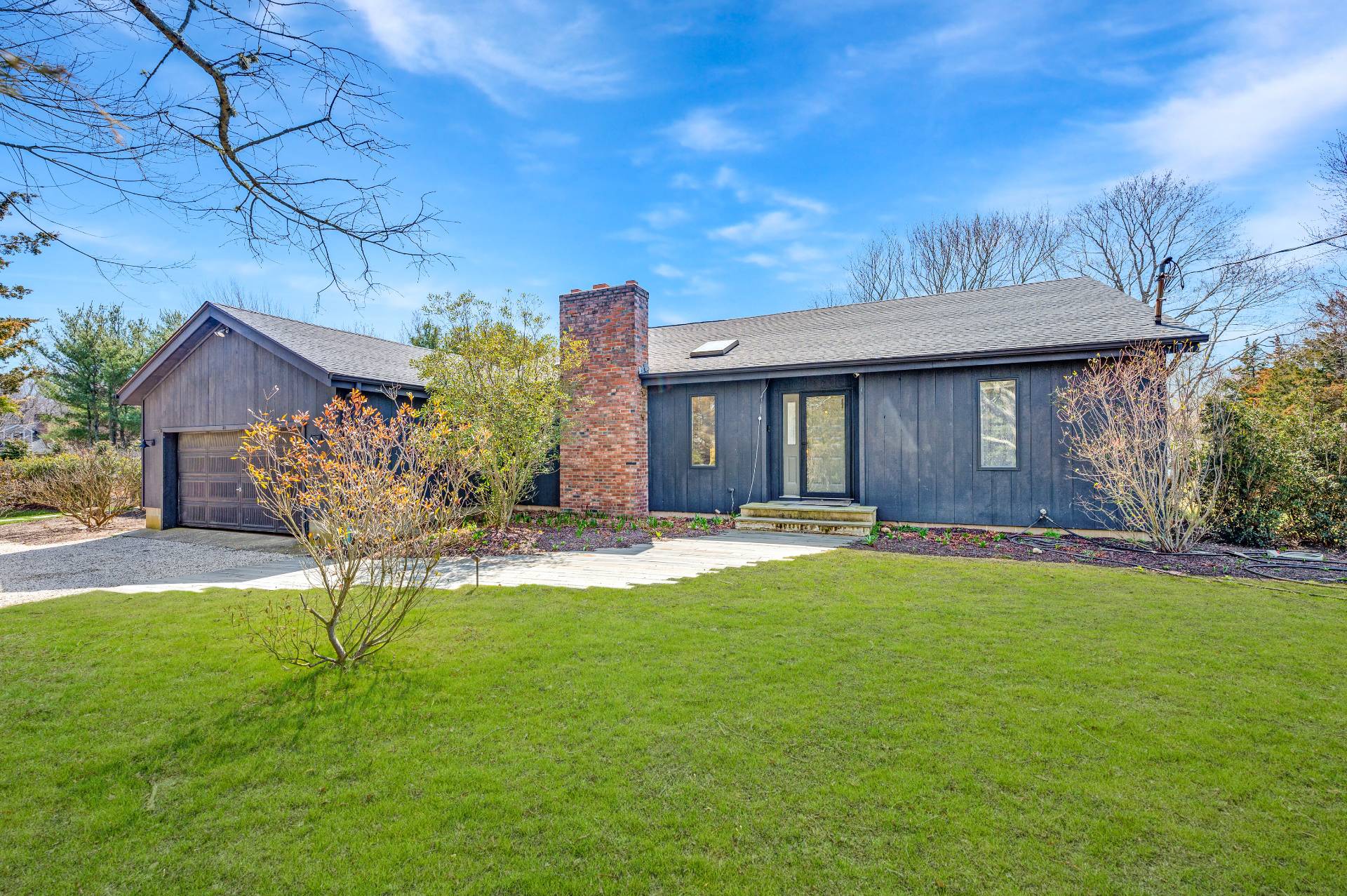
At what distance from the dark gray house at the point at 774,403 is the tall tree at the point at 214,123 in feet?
23.8

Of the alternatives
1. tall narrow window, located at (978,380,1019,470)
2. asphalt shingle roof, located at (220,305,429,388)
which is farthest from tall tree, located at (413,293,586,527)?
tall narrow window, located at (978,380,1019,470)

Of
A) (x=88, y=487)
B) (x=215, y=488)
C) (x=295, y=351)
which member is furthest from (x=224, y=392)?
(x=88, y=487)

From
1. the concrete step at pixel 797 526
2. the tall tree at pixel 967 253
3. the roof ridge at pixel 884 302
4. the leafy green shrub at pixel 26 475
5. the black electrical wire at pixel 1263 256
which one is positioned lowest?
the concrete step at pixel 797 526

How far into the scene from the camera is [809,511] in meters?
9.79

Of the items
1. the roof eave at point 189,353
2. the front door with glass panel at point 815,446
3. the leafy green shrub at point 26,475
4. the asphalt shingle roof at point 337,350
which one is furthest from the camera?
the leafy green shrub at point 26,475

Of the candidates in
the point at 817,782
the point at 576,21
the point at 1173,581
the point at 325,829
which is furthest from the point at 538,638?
the point at 1173,581

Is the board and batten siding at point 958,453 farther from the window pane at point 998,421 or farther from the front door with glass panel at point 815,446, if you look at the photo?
the front door with glass panel at point 815,446

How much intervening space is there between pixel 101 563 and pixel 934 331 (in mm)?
13341

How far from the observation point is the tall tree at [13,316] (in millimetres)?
3008

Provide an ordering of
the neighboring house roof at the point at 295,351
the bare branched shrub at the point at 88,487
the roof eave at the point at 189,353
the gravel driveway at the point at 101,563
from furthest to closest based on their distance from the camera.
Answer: the bare branched shrub at the point at 88,487, the neighboring house roof at the point at 295,351, the roof eave at the point at 189,353, the gravel driveway at the point at 101,563

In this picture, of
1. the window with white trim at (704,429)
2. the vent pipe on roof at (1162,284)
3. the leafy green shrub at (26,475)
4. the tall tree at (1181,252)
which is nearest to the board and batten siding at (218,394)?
the leafy green shrub at (26,475)

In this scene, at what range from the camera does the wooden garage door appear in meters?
11.0

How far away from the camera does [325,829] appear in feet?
7.47

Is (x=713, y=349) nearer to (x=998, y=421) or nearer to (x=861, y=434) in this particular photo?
(x=861, y=434)
